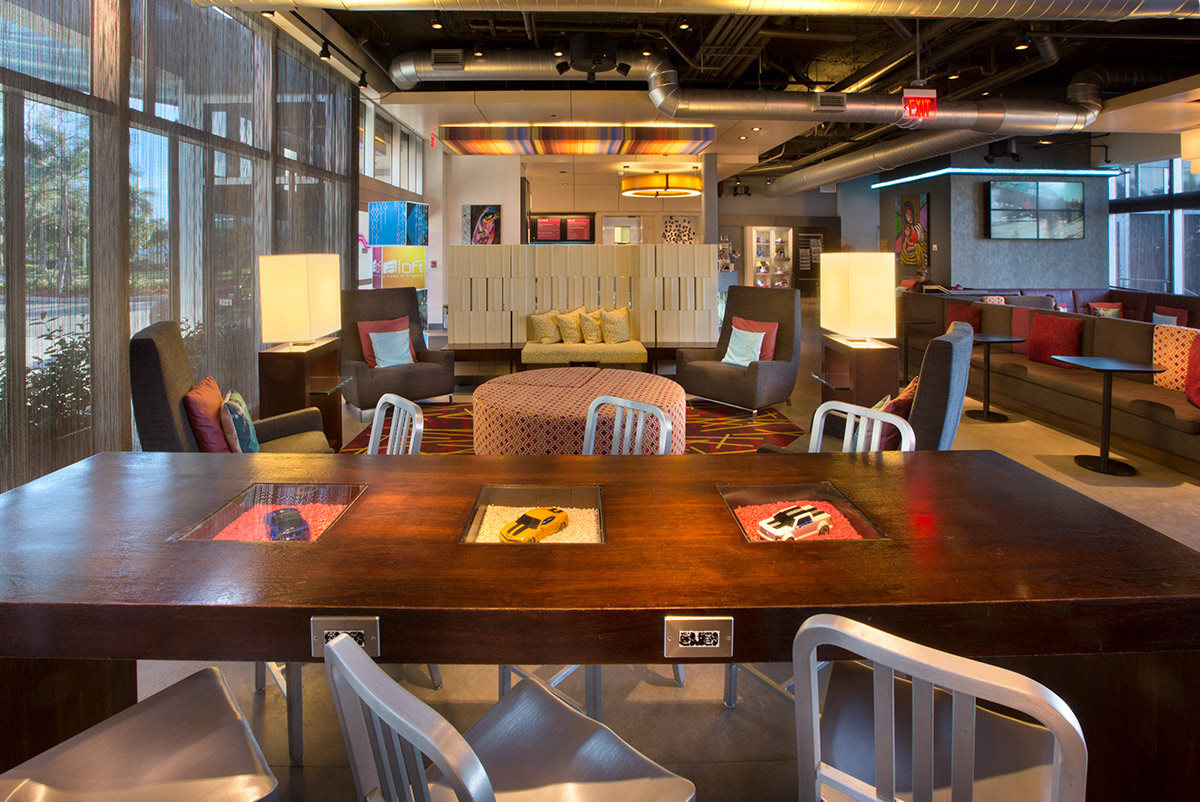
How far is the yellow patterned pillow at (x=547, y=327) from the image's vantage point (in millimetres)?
8852

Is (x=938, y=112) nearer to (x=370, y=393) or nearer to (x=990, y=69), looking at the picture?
(x=990, y=69)

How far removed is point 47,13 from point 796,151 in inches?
575

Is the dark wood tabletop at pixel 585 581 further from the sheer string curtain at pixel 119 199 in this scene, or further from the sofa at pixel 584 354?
the sofa at pixel 584 354

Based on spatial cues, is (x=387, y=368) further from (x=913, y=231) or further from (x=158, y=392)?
(x=913, y=231)

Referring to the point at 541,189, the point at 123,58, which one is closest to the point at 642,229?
the point at 541,189

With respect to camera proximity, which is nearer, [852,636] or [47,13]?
[852,636]

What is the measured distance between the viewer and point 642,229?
18.0 metres

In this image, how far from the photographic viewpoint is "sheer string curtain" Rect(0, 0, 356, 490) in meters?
4.11

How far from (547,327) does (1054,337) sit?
481cm

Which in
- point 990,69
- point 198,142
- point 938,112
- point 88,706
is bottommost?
point 88,706

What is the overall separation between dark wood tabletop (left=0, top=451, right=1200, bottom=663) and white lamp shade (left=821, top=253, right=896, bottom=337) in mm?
3851

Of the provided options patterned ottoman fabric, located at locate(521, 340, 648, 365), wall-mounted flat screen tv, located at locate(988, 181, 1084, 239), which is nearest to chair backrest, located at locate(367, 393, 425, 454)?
patterned ottoman fabric, located at locate(521, 340, 648, 365)

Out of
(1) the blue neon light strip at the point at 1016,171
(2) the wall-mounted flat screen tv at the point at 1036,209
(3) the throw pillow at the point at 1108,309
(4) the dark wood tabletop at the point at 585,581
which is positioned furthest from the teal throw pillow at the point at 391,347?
(2) the wall-mounted flat screen tv at the point at 1036,209

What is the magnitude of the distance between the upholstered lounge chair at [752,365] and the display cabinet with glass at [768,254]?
Result: 14412 mm
